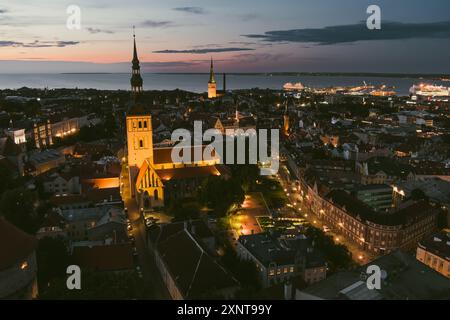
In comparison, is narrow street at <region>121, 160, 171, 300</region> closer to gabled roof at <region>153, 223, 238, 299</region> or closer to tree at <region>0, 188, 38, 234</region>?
gabled roof at <region>153, 223, 238, 299</region>

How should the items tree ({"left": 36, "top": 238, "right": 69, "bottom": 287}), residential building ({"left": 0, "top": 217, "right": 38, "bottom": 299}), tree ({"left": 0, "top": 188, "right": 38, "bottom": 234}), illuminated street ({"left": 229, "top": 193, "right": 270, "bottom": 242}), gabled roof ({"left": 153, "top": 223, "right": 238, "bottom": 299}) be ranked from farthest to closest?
illuminated street ({"left": 229, "top": 193, "right": 270, "bottom": 242}) → tree ({"left": 0, "top": 188, "right": 38, "bottom": 234}) → tree ({"left": 36, "top": 238, "right": 69, "bottom": 287}) → gabled roof ({"left": 153, "top": 223, "right": 238, "bottom": 299}) → residential building ({"left": 0, "top": 217, "right": 38, "bottom": 299})

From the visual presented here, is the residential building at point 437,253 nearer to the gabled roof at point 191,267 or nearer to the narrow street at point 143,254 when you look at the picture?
the gabled roof at point 191,267

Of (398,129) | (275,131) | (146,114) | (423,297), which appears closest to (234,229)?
(146,114)

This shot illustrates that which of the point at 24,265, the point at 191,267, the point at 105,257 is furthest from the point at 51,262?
the point at 191,267

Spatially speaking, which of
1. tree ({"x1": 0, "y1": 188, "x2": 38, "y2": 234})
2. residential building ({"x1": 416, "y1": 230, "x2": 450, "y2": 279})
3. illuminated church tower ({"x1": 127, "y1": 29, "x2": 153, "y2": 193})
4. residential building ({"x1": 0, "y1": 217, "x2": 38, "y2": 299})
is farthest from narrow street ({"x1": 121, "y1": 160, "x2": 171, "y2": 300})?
residential building ({"x1": 416, "y1": 230, "x2": 450, "y2": 279})

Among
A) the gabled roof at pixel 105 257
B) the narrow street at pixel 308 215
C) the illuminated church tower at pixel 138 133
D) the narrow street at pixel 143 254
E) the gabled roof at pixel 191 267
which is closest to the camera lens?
the gabled roof at pixel 191 267

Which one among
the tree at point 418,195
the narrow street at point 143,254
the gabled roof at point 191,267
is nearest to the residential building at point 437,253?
the tree at point 418,195

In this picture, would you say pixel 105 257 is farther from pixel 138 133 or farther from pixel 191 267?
pixel 138 133

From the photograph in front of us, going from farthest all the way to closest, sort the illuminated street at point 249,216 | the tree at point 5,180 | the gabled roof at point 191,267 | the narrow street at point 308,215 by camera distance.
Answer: the tree at point 5,180, the illuminated street at point 249,216, the narrow street at point 308,215, the gabled roof at point 191,267

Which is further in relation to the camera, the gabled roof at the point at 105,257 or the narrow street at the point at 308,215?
the narrow street at the point at 308,215
